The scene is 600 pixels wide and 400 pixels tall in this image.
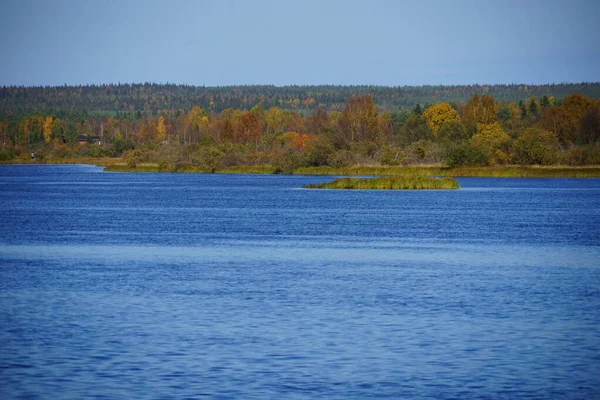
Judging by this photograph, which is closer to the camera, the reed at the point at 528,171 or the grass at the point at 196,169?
the reed at the point at 528,171

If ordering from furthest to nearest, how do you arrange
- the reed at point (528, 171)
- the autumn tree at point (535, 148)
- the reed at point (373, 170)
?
the autumn tree at point (535, 148) → the reed at point (528, 171) → the reed at point (373, 170)

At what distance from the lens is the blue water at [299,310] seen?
60.7 feet

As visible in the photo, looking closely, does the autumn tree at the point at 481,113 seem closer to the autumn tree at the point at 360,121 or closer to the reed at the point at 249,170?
the autumn tree at the point at 360,121

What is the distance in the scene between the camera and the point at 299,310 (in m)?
26.3

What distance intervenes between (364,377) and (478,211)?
51.7 metres

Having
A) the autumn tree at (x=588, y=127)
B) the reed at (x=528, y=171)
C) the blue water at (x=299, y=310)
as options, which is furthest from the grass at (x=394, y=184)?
the autumn tree at (x=588, y=127)

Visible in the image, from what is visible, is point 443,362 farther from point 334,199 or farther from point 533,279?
point 334,199

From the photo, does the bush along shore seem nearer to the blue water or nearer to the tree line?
the tree line

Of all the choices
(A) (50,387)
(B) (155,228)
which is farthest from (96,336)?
(B) (155,228)

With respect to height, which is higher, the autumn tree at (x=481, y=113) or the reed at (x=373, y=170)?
the autumn tree at (x=481, y=113)

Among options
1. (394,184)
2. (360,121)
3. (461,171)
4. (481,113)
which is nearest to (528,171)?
(461,171)

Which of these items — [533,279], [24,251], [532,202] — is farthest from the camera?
[532,202]

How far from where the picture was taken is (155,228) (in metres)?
54.3

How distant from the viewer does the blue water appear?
18500 mm
